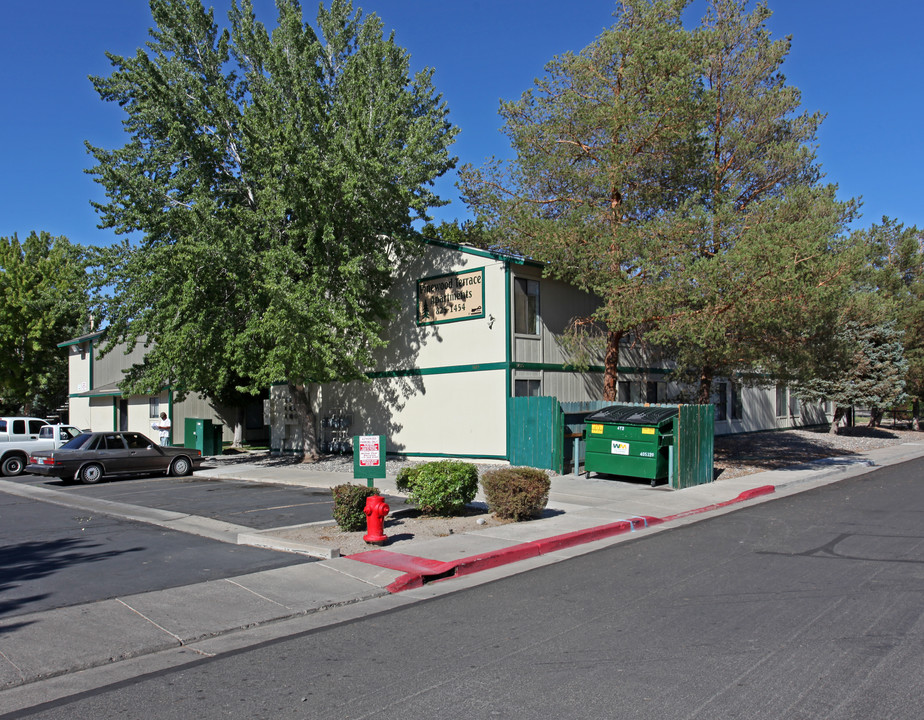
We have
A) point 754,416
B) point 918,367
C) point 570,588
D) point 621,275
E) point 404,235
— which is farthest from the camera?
point 918,367

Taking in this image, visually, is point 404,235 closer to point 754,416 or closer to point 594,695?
point 594,695

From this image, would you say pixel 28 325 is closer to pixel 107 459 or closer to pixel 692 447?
pixel 107 459

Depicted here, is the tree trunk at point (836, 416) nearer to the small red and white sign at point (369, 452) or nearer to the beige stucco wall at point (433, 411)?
the beige stucco wall at point (433, 411)

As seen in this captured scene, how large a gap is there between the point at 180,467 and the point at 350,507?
12.1 m

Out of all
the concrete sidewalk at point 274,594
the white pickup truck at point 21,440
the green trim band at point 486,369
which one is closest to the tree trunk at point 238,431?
the white pickup truck at point 21,440

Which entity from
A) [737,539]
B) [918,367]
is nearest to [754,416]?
[918,367]

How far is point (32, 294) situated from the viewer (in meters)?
40.0

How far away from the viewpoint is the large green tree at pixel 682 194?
17.2 meters

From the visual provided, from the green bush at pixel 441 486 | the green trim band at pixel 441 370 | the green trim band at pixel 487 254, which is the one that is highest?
the green trim band at pixel 487 254

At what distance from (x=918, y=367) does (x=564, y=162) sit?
2923 cm

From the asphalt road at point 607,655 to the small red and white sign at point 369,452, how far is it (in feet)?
12.8

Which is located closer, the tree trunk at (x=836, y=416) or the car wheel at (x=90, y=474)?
the car wheel at (x=90, y=474)

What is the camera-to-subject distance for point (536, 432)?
1898cm

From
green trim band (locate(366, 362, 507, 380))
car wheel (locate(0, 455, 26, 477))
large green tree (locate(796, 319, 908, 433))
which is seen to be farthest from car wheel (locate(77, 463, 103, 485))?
large green tree (locate(796, 319, 908, 433))
